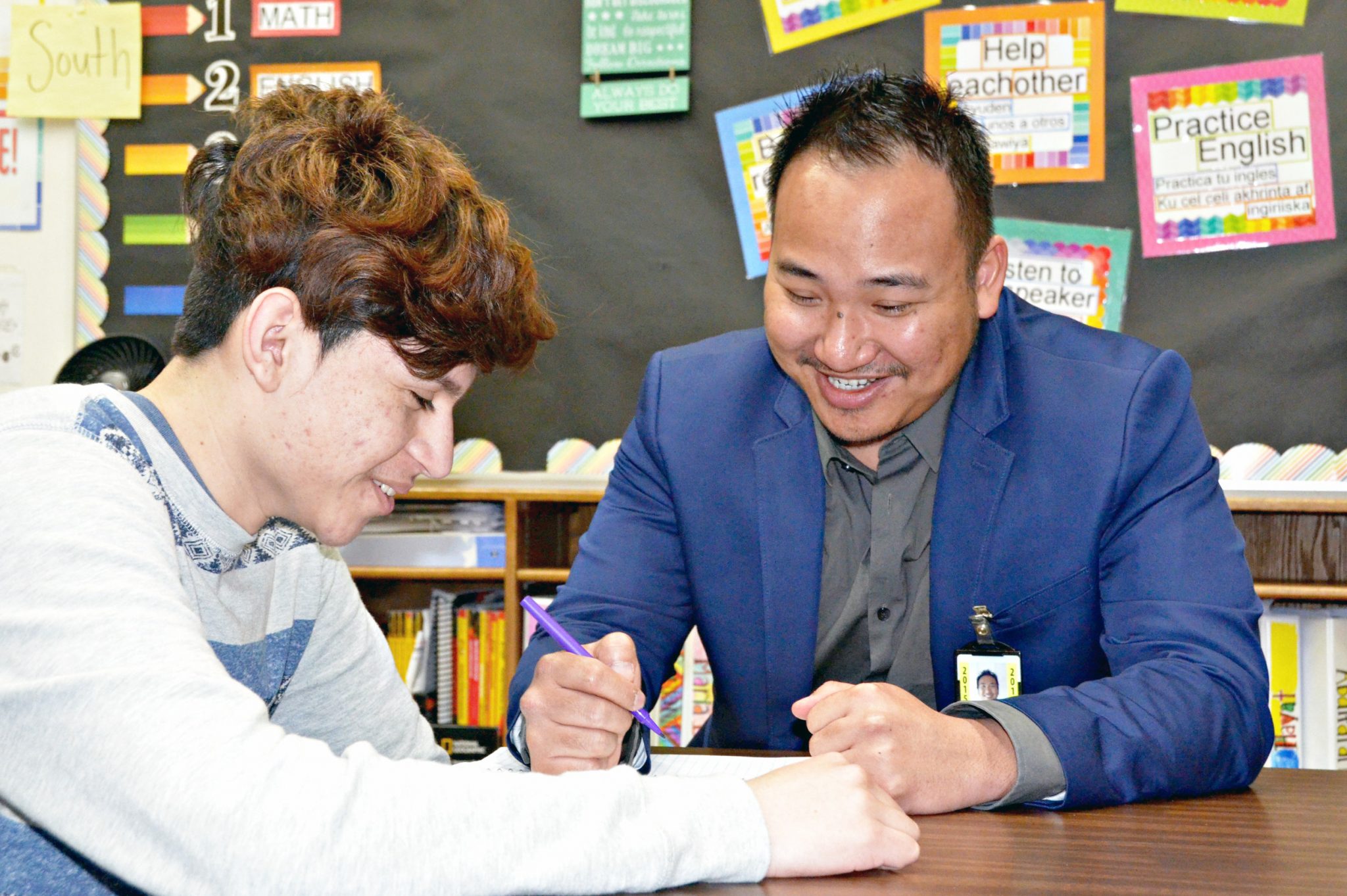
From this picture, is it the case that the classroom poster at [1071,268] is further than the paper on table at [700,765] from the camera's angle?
Yes

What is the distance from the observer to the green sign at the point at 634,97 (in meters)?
2.75

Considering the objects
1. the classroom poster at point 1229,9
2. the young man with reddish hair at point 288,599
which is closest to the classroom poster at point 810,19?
the classroom poster at point 1229,9

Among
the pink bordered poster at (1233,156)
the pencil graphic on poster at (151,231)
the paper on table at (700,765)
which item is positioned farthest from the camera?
the pencil graphic on poster at (151,231)

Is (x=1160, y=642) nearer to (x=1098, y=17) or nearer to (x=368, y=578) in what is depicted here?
(x=1098, y=17)

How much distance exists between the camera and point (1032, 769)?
1036mm

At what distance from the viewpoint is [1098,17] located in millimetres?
2570

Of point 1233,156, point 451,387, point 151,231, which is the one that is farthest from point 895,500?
point 151,231

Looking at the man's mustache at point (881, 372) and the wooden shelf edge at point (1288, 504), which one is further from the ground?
the man's mustache at point (881, 372)

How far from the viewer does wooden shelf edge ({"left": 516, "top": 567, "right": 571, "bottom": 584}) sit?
253cm

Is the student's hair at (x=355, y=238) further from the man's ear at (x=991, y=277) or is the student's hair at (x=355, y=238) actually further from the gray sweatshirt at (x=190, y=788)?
the man's ear at (x=991, y=277)

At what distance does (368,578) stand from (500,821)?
218 cm

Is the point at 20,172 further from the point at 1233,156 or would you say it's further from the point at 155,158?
the point at 1233,156

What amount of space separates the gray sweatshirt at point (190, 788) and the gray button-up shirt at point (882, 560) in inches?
26.8

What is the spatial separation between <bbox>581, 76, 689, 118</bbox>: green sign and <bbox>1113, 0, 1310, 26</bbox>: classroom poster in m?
0.94
